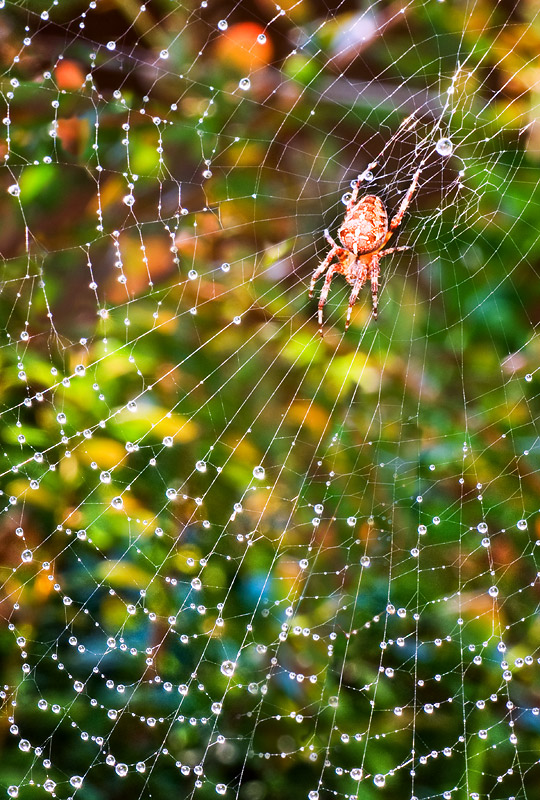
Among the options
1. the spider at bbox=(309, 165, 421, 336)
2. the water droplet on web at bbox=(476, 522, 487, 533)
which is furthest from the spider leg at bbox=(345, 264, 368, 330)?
the water droplet on web at bbox=(476, 522, 487, 533)

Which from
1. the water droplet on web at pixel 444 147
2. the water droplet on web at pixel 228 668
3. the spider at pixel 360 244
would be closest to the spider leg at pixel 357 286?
the spider at pixel 360 244

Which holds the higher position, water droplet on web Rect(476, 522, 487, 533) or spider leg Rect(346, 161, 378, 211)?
spider leg Rect(346, 161, 378, 211)

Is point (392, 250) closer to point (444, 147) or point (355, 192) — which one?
point (355, 192)

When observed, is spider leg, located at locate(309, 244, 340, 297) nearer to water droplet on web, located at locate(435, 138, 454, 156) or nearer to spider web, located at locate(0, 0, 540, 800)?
spider web, located at locate(0, 0, 540, 800)

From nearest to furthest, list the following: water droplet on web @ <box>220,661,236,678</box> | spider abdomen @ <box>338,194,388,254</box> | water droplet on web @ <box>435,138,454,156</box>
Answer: water droplet on web @ <box>435,138,454,156</box>, water droplet on web @ <box>220,661,236,678</box>, spider abdomen @ <box>338,194,388,254</box>

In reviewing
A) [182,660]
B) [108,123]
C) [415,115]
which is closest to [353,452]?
[182,660]

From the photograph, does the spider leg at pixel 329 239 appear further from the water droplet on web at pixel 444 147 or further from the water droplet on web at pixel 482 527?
the water droplet on web at pixel 482 527
